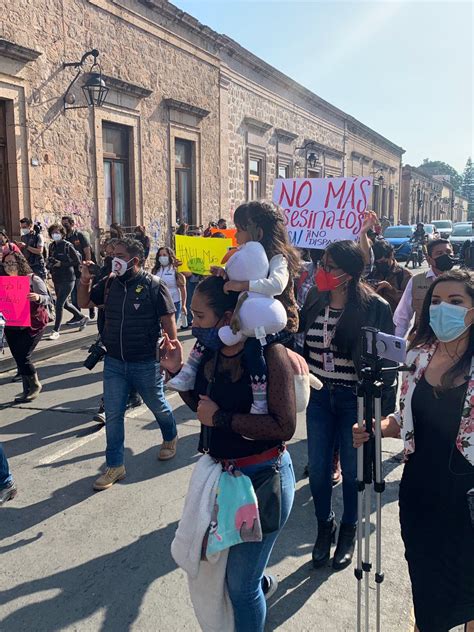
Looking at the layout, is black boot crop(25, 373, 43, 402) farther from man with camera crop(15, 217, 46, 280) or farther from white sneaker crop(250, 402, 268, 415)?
white sneaker crop(250, 402, 268, 415)

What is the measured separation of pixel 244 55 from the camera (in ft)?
65.4

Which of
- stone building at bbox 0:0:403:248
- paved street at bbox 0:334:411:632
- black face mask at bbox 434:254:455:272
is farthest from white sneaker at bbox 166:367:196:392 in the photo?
stone building at bbox 0:0:403:248

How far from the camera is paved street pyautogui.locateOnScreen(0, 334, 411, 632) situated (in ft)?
9.35

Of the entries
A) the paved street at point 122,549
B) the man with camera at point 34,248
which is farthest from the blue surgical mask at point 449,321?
the man with camera at point 34,248

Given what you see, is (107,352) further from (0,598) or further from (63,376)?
(63,376)

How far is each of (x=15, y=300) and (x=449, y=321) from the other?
4.70 metres

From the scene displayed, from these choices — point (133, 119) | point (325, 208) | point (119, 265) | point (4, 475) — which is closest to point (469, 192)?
point (133, 119)

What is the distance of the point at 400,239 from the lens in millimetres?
27922

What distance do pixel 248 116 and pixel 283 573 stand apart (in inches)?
770

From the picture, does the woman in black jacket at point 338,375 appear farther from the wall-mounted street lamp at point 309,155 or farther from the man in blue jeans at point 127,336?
the wall-mounted street lamp at point 309,155

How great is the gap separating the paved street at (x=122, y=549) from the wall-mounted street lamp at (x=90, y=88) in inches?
353

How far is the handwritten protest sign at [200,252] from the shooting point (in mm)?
7891

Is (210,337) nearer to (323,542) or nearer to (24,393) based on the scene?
(323,542)

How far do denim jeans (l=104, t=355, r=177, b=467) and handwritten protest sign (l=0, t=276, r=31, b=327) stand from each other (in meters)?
1.80
